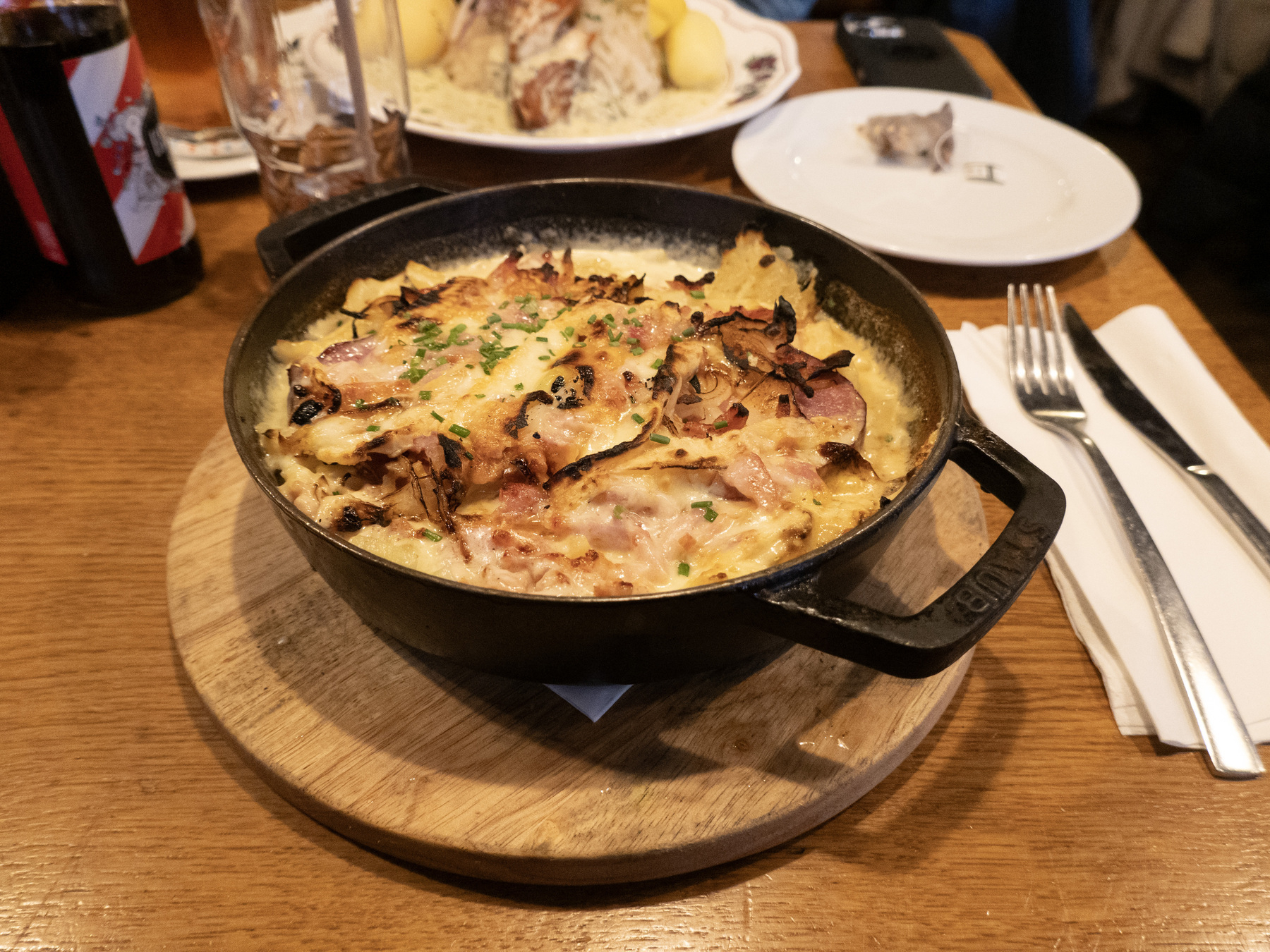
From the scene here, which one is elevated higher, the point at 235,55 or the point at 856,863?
the point at 235,55

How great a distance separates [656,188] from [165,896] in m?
1.58

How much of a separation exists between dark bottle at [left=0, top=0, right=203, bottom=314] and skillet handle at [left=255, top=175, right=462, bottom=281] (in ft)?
1.86

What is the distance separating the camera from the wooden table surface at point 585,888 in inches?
41.8

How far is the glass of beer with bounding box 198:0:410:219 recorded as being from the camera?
2.17 metres

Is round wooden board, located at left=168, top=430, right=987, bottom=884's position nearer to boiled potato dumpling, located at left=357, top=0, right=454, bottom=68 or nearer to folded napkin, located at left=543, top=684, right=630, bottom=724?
folded napkin, located at left=543, top=684, right=630, bottom=724

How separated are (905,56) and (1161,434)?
2423 millimetres

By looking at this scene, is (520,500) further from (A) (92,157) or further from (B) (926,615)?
Result: (A) (92,157)

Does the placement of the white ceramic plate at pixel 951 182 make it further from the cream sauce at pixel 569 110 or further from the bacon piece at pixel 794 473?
the bacon piece at pixel 794 473

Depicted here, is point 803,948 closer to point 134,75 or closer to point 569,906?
point 569,906

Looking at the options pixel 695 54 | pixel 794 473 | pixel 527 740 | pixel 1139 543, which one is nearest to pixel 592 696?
pixel 527 740

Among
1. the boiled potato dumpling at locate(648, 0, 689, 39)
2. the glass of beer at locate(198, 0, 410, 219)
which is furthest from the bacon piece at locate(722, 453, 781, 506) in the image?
the boiled potato dumpling at locate(648, 0, 689, 39)

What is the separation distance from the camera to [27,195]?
6.31 ft

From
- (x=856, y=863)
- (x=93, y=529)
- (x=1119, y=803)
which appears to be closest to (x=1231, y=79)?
(x=1119, y=803)

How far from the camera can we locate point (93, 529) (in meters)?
1.61
